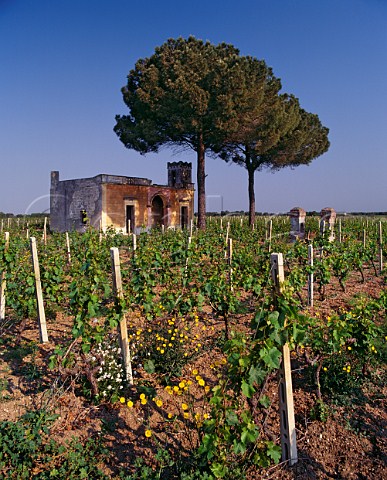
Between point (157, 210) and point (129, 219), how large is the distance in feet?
13.1

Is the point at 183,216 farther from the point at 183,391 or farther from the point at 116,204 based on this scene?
the point at 183,391

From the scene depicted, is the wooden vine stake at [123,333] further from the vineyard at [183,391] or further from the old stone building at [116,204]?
the old stone building at [116,204]

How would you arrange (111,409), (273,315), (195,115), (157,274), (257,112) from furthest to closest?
(257,112), (195,115), (157,274), (111,409), (273,315)

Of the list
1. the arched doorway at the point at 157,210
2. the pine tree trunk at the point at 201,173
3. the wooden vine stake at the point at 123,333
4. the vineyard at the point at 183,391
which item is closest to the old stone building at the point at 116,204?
the arched doorway at the point at 157,210

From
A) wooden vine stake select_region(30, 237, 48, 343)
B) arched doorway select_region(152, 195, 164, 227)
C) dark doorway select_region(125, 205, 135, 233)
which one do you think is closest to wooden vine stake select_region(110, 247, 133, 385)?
wooden vine stake select_region(30, 237, 48, 343)

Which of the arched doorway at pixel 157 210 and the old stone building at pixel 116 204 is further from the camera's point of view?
the arched doorway at pixel 157 210

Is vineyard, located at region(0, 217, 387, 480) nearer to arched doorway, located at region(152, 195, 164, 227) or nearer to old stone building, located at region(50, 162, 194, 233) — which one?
old stone building, located at region(50, 162, 194, 233)

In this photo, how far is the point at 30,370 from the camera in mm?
4355

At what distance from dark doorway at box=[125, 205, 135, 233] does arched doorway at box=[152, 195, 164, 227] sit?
264cm

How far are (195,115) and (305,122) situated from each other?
11.5 metres

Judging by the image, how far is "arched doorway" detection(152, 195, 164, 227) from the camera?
24.8 meters

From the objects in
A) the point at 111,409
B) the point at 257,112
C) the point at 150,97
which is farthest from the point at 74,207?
the point at 111,409

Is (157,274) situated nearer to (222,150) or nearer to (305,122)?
(222,150)

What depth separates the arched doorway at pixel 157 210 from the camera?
24844mm
